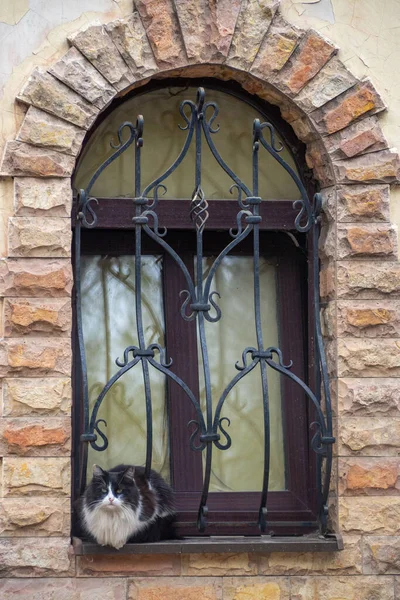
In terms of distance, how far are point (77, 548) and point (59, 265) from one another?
1021mm

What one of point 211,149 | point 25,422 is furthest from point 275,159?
point 25,422

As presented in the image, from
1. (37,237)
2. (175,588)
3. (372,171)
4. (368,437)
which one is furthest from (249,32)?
(175,588)

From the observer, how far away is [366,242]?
13.5ft

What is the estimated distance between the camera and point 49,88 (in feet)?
13.1

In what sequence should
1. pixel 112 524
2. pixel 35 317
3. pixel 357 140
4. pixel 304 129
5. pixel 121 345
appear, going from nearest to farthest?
pixel 112 524
pixel 35 317
pixel 357 140
pixel 304 129
pixel 121 345

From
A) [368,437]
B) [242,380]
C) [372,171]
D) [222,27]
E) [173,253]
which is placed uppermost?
[222,27]

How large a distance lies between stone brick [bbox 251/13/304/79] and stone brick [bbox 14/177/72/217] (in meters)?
0.88

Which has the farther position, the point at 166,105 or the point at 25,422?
the point at 166,105

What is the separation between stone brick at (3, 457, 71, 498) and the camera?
3.86 m

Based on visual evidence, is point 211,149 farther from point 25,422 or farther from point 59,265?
point 25,422

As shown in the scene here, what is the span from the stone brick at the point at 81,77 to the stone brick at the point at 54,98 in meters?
0.02

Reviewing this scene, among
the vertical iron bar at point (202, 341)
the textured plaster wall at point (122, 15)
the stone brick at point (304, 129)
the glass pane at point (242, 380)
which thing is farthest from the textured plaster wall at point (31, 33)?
the glass pane at point (242, 380)

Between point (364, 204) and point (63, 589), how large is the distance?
180 centimetres

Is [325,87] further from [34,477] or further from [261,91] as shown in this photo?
[34,477]
